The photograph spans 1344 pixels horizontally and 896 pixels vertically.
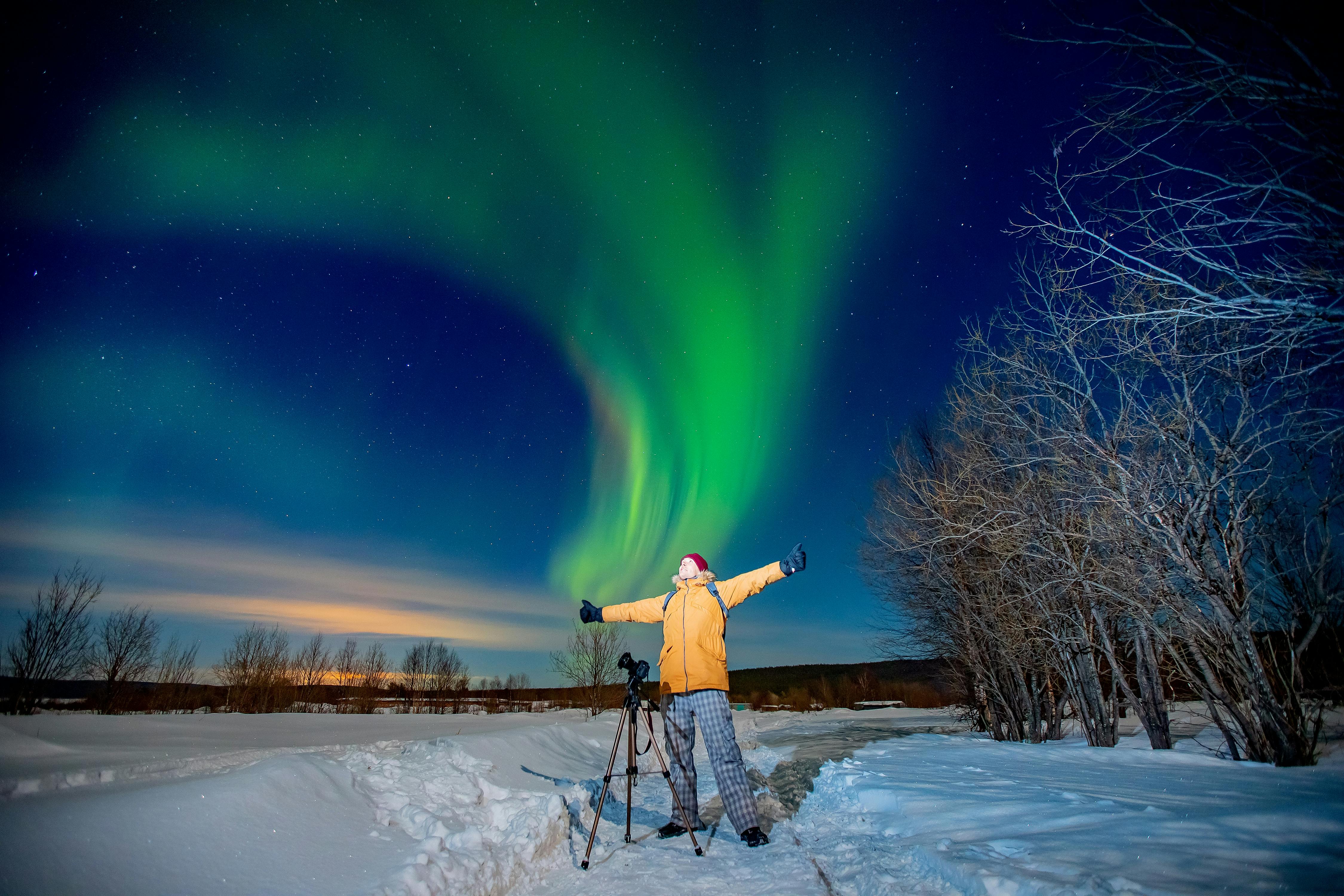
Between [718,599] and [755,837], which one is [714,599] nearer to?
[718,599]

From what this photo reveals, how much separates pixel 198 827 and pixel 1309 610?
10.7 meters

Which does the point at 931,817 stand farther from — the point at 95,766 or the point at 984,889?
the point at 95,766

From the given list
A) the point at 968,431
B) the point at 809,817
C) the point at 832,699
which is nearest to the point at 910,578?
the point at 968,431

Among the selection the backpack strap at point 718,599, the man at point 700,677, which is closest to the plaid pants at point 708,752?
the man at point 700,677

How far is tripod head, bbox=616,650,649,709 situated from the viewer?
16.1 ft

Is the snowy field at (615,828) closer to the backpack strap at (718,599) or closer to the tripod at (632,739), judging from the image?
the tripod at (632,739)

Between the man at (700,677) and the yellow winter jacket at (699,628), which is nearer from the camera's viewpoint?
the man at (700,677)

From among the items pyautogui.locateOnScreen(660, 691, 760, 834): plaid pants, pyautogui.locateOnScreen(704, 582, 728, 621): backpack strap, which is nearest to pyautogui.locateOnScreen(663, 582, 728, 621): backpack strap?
pyautogui.locateOnScreen(704, 582, 728, 621): backpack strap

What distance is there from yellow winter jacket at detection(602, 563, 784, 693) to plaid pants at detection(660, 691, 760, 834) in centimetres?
11

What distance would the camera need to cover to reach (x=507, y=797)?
5172 mm

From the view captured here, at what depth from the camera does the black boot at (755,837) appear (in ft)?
14.6

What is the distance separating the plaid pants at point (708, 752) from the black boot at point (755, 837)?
A: 1.7 inches

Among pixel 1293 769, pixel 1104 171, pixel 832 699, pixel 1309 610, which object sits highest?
pixel 1104 171

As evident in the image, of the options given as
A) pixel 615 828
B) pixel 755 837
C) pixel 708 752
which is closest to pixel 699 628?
pixel 708 752
